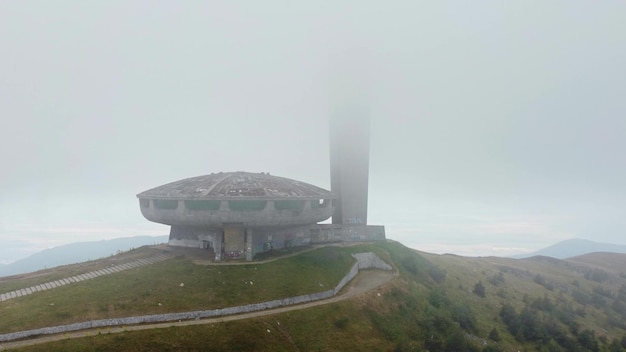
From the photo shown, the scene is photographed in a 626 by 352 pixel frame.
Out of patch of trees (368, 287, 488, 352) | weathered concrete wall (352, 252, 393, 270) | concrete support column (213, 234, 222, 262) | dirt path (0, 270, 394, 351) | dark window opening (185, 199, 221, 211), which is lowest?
patch of trees (368, 287, 488, 352)

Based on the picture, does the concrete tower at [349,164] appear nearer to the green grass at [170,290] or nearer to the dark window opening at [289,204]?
the dark window opening at [289,204]

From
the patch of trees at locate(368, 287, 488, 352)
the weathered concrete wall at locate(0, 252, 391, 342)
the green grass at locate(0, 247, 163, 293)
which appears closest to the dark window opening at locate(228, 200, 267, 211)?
the weathered concrete wall at locate(0, 252, 391, 342)

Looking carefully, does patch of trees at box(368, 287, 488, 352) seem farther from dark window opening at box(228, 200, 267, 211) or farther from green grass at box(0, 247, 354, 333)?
dark window opening at box(228, 200, 267, 211)

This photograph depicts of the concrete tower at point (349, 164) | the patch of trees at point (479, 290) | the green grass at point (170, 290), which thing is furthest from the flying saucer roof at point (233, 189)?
the patch of trees at point (479, 290)

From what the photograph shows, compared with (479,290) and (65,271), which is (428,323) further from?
(65,271)

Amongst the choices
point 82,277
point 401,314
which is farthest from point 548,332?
point 82,277

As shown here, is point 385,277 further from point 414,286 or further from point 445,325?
point 445,325
